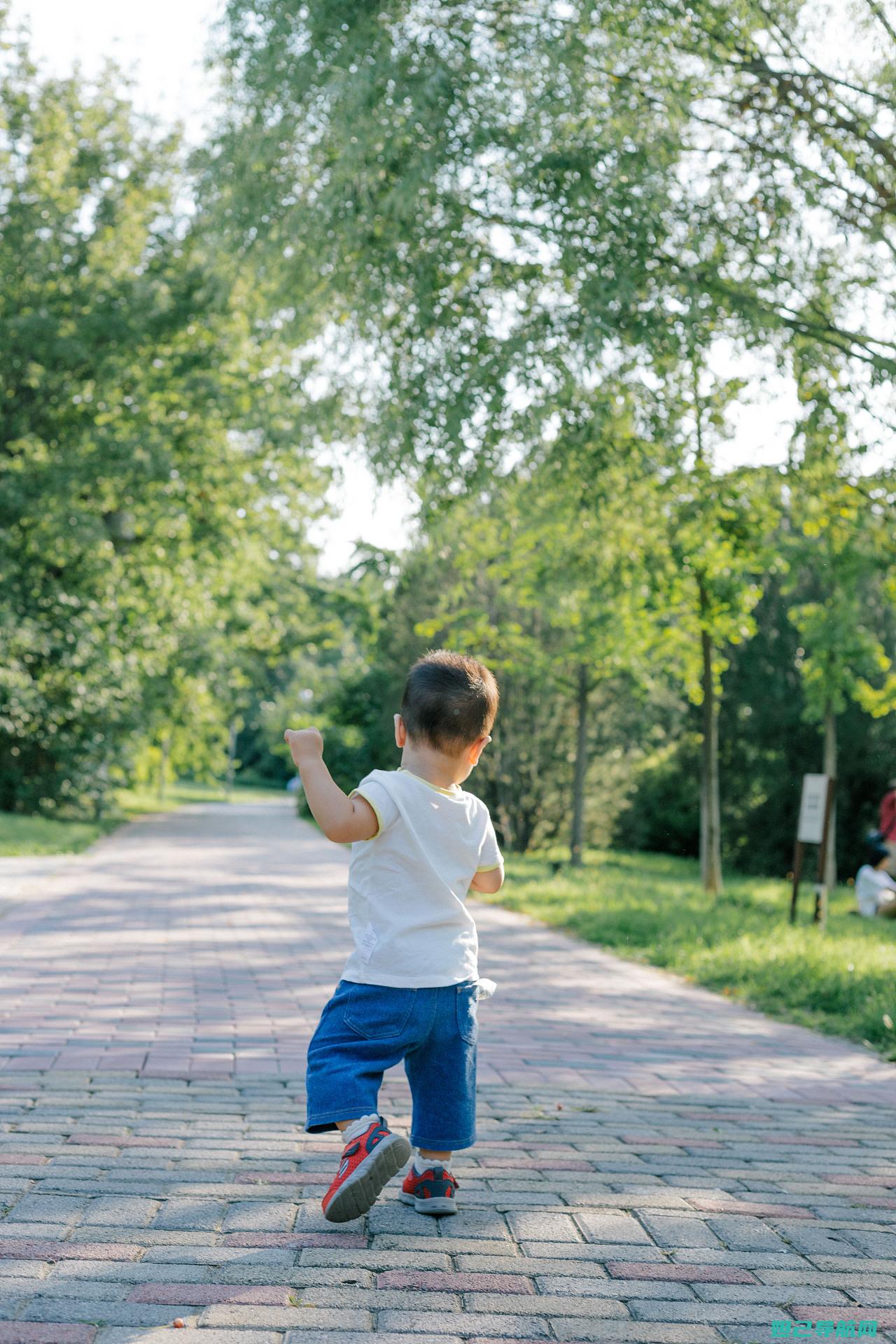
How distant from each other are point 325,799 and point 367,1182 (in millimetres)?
902

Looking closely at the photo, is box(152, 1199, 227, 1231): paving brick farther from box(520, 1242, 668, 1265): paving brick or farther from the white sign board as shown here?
the white sign board

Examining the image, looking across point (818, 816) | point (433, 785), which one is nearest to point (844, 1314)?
point (433, 785)

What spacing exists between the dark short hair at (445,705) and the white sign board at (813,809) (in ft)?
28.9

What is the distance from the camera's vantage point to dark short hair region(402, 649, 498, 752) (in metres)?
3.53

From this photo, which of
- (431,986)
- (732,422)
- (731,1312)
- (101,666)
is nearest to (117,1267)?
(431,986)

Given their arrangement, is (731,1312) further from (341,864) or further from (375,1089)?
(341,864)

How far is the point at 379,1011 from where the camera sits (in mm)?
3406

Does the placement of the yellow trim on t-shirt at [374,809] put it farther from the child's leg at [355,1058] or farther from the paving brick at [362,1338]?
the paving brick at [362,1338]

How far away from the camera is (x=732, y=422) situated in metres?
11.1

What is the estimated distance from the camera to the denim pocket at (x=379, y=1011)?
3402 millimetres

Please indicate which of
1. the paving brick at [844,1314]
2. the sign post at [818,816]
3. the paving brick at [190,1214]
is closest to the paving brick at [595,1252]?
the paving brick at [844,1314]

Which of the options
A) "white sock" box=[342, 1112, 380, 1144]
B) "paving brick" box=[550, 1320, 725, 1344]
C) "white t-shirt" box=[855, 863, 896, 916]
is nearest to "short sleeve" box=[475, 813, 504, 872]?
"white sock" box=[342, 1112, 380, 1144]

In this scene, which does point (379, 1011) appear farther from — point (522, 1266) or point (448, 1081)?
point (522, 1266)

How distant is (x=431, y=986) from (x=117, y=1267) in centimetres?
98
